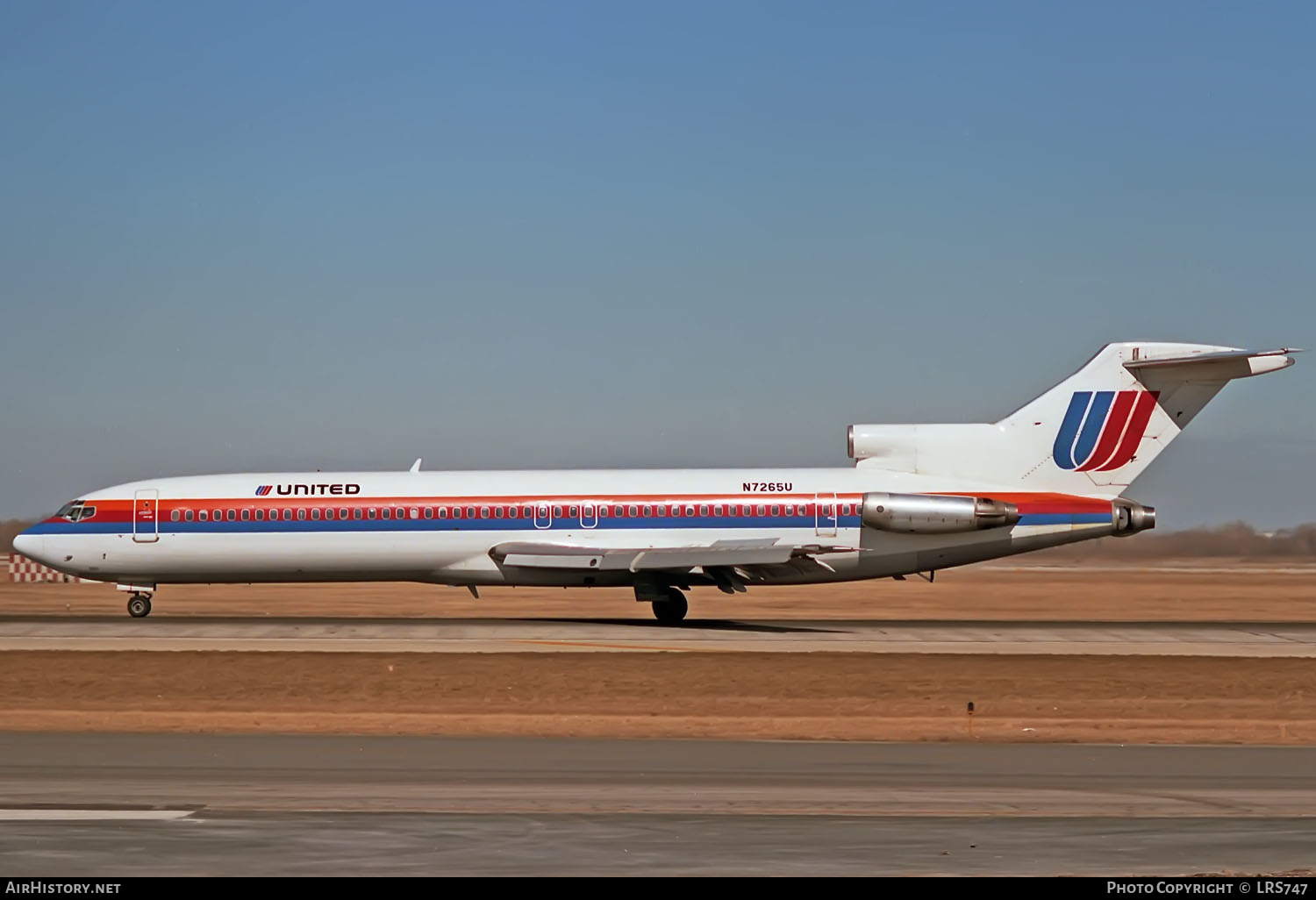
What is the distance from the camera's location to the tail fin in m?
36.7

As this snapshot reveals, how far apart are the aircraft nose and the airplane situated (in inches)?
2.0

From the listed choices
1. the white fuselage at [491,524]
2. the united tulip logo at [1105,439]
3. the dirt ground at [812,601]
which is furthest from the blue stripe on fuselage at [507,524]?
the dirt ground at [812,601]

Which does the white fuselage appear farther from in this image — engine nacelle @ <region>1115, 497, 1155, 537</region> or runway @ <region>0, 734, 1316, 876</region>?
runway @ <region>0, 734, 1316, 876</region>

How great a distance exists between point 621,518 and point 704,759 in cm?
2082

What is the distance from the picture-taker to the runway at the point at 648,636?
28.3m

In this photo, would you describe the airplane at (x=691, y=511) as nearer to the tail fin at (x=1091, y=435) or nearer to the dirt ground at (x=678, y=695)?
the tail fin at (x=1091, y=435)

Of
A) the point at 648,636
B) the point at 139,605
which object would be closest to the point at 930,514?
the point at 648,636

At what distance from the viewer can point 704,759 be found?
15656 mm

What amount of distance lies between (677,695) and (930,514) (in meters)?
15.4

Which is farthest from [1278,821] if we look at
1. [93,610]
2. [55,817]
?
[93,610]

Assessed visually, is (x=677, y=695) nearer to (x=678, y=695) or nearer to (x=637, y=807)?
(x=678, y=695)

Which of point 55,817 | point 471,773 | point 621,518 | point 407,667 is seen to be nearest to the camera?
point 55,817
